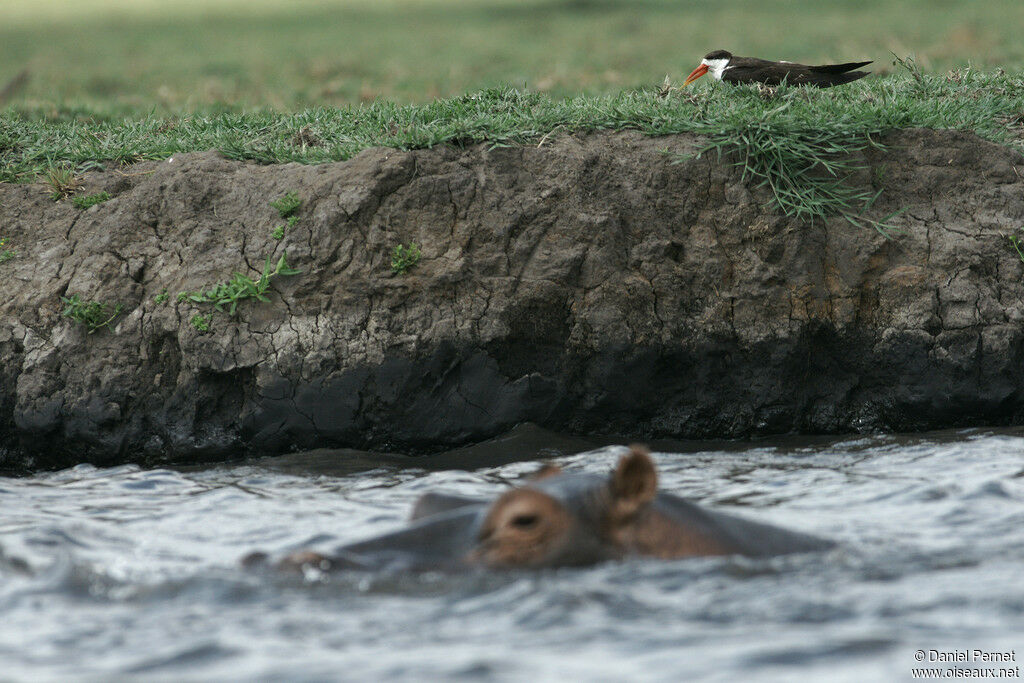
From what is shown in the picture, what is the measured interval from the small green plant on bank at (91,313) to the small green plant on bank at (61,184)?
1100 mm

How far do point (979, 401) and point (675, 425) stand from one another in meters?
1.68

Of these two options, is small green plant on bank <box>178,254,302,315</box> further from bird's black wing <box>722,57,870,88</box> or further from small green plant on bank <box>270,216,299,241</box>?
bird's black wing <box>722,57,870,88</box>

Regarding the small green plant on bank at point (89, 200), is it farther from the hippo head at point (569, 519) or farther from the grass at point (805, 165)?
the hippo head at point (569, 519)

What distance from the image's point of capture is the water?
317 cm

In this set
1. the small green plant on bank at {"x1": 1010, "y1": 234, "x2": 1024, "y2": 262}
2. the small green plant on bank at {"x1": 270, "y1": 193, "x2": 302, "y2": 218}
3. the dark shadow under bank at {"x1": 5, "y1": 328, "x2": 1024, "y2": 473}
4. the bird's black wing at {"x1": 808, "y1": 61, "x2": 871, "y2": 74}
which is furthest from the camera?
the bird's black wing at {"x1": 808, "y1": 61, "x2": 871, "y2": 74}

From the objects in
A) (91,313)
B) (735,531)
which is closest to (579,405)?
(735,531)

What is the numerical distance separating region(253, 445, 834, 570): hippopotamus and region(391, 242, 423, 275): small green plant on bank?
290 centimetres

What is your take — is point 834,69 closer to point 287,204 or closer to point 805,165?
point 805,165

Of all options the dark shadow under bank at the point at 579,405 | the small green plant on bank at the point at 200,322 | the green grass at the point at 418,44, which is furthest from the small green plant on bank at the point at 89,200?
the green grass at the point at 418,44

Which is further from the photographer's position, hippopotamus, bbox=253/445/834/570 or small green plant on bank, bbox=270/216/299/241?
small green plant on bank, bbox=270/216/299/241

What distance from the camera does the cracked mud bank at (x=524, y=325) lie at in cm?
645

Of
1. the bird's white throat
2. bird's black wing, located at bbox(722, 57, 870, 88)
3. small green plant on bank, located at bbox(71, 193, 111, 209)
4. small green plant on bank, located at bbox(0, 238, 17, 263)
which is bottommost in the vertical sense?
small green plant on bank, located at bbox(0, 238, 17, 263)

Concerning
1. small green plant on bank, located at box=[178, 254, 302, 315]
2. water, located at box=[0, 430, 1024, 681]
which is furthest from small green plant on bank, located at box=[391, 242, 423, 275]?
water, located at box=[0, 430, 1024, 681]

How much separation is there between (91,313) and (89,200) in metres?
1.05
